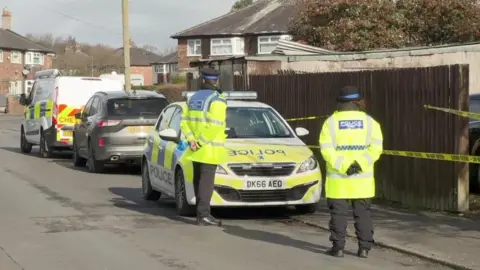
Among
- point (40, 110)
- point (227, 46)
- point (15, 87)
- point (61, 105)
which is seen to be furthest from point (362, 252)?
point (15, 87)

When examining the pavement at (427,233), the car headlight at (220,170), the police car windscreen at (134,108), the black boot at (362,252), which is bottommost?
the pavement at (427,233)

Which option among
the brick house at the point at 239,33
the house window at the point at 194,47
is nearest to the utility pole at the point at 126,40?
the brick house at the point at 239,33

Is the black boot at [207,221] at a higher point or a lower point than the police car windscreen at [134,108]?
lower

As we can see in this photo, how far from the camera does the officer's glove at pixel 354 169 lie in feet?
26.4

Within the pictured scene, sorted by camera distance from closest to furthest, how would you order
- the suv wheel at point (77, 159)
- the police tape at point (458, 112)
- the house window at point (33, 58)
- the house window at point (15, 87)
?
1. the police tape at point (458, 112)
2. the suv wheel at point (77, 159)
3. the house window at point (15, 87)
4. the house window at point (33, 58)

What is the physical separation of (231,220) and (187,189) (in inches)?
28.0

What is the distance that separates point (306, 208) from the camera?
37.0ft

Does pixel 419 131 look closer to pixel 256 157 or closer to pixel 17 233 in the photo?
pixel 256 157

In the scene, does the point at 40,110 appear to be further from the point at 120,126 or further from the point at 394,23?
the point at 394,23

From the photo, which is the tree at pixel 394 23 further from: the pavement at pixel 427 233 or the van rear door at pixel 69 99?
the pavement at pixel 427 233

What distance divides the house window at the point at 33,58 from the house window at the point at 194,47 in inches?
1251

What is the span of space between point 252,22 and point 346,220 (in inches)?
1940

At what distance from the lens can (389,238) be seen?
368 inches

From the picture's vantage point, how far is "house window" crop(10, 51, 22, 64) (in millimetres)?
84812
